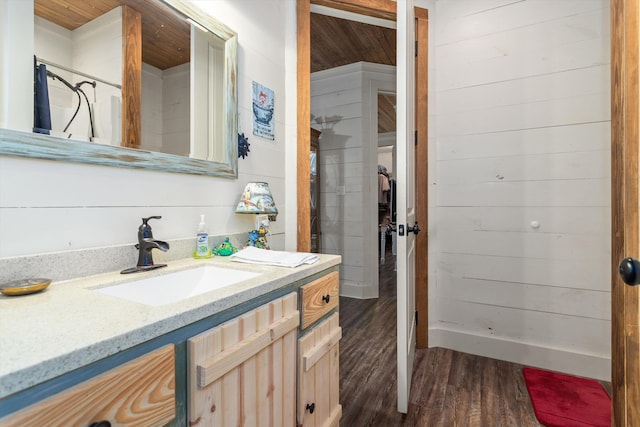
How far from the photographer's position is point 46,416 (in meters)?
0.45

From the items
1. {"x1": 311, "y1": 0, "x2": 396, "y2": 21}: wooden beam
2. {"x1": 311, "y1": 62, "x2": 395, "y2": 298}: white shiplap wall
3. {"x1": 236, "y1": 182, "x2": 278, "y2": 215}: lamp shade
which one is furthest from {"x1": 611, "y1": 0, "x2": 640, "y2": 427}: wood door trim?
{"x1": 311, "y1": 62, "x2": 395, "y2": 298}: white shiplap wall

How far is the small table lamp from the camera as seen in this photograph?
1450 mm

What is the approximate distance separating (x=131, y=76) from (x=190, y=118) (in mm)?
255

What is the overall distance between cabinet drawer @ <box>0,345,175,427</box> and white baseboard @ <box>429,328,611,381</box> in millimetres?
2119

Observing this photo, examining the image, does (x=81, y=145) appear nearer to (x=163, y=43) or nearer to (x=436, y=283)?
(x=163, y=43)

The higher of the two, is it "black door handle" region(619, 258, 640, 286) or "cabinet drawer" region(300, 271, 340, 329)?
"black door handle" region(619, 258, 640, 286)

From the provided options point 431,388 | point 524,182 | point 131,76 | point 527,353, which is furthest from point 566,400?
point 131,76

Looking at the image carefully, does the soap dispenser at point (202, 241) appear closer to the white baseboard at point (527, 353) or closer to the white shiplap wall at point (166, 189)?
the white shiplap wall at point (166, 189)

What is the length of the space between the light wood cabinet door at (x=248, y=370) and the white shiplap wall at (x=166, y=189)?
0.55 meters

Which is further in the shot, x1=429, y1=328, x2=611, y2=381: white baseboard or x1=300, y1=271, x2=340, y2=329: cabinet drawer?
x1=429, y1=328, x2=611, y2=381: white baseboard

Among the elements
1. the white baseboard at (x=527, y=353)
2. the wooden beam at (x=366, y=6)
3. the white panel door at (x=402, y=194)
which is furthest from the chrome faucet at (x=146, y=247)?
the white baseboard at (x=527, y=353)

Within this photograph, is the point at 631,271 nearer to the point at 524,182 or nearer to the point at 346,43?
the point at 524,182

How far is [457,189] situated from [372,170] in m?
1.37

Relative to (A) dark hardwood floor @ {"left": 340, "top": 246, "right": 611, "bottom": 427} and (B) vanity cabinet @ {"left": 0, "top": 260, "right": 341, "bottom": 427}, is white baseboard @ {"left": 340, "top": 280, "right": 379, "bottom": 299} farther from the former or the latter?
(B) vanity cabinet @ {"left": 0, "top": 260, "right": 341, "bottom": 427}
